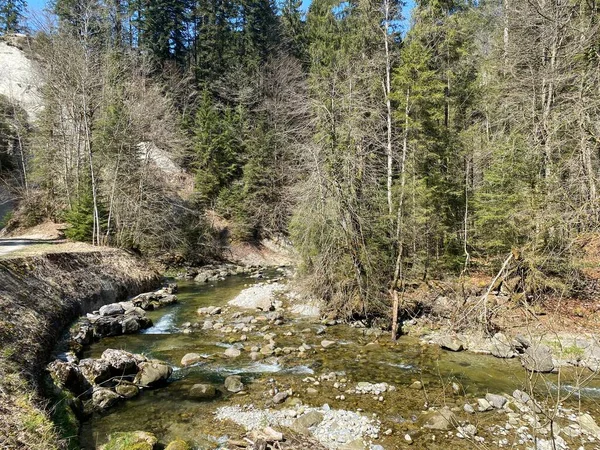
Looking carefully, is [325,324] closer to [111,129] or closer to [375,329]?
[375,329]

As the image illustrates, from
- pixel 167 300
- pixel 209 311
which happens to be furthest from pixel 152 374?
pixel 167 300

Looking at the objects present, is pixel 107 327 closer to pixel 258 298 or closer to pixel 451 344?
pixel 258 298

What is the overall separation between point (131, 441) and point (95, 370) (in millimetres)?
2723

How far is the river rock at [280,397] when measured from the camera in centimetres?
739

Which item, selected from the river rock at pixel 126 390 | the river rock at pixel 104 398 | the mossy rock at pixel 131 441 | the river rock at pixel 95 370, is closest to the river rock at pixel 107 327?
the river rock at pixel 95 370

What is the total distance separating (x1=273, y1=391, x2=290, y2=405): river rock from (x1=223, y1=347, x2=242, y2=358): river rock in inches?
104

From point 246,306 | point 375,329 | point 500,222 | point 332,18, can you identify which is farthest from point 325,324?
point 332,18

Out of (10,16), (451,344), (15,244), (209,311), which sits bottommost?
(209,311)

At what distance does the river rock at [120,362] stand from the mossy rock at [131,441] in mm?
2348

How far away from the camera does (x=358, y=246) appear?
1207cm

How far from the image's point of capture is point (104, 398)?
7.16 m

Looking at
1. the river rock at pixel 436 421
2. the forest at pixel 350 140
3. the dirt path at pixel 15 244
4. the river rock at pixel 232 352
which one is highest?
the forest at pixel 350 140

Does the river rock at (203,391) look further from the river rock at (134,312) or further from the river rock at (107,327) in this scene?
the river rock at (134,312)

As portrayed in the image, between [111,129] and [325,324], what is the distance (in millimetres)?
16521
